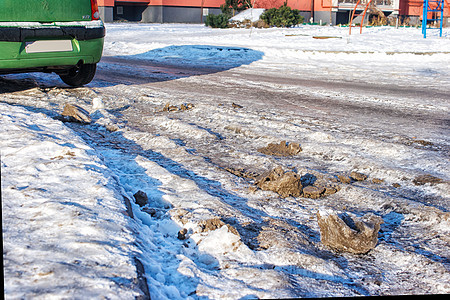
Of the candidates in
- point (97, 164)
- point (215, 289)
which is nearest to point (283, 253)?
point (215, 289)

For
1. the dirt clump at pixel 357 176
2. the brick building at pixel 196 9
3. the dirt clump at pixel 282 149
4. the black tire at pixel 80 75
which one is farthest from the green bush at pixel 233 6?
the dirt clump at pixel 357 176

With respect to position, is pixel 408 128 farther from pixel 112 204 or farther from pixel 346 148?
pixel 112 204

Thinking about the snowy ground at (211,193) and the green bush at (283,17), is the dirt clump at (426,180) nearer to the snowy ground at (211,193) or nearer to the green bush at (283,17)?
the snowy ground at (211,193)

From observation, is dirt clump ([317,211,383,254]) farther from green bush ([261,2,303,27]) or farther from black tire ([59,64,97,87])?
green bush ([261,2,303,27])

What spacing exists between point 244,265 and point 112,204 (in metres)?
0.90

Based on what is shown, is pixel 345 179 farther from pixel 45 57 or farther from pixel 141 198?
pixel 45 57

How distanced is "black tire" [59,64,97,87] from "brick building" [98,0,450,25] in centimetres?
2871

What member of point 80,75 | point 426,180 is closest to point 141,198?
point 426,180

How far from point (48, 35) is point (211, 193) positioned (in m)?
3.96

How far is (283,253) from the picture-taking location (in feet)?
7.91

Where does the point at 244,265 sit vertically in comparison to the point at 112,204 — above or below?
below

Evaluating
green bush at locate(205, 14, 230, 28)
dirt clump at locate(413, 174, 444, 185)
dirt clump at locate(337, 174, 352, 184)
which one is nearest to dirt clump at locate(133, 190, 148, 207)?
dirt clump at locate(337, 174, 352, 184)

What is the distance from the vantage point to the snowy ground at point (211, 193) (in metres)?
2.09

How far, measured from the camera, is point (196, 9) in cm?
3847
